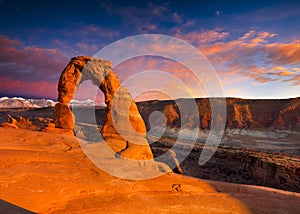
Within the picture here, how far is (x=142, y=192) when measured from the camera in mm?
6426

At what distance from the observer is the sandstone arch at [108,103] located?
11.1 metres

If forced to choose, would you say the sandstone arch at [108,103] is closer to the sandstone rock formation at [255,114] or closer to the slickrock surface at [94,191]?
the slickrock surface at [94,191]

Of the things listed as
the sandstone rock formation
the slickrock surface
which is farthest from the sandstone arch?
the sandstone rock formation

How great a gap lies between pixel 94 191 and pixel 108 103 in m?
7.23

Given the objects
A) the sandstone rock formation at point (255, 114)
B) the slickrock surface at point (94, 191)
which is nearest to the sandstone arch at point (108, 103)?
the slickrock surface at point (94, 191)

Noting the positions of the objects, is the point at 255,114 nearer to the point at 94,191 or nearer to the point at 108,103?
the point at 108,103

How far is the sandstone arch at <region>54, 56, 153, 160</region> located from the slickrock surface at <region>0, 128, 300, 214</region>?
271 centimetres

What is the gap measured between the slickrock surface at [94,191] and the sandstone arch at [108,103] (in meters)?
2.71

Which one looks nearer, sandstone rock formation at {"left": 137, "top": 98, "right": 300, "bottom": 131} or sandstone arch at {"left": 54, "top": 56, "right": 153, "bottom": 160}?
sandstone arch at {"left": 54, "top": 56, "right": 153, "bottom": 160}

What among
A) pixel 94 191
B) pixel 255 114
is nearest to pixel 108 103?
pixel 94 191

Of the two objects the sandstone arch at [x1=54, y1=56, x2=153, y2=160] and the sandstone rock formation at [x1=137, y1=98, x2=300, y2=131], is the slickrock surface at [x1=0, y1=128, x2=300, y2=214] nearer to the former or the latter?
the sandstone arch at [x1=54, y1=56, x2=153, y2=160]

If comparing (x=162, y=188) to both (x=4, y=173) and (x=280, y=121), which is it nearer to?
(x=4, y=173)

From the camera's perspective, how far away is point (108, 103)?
41.3 ft

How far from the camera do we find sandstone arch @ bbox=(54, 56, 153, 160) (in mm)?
11102
